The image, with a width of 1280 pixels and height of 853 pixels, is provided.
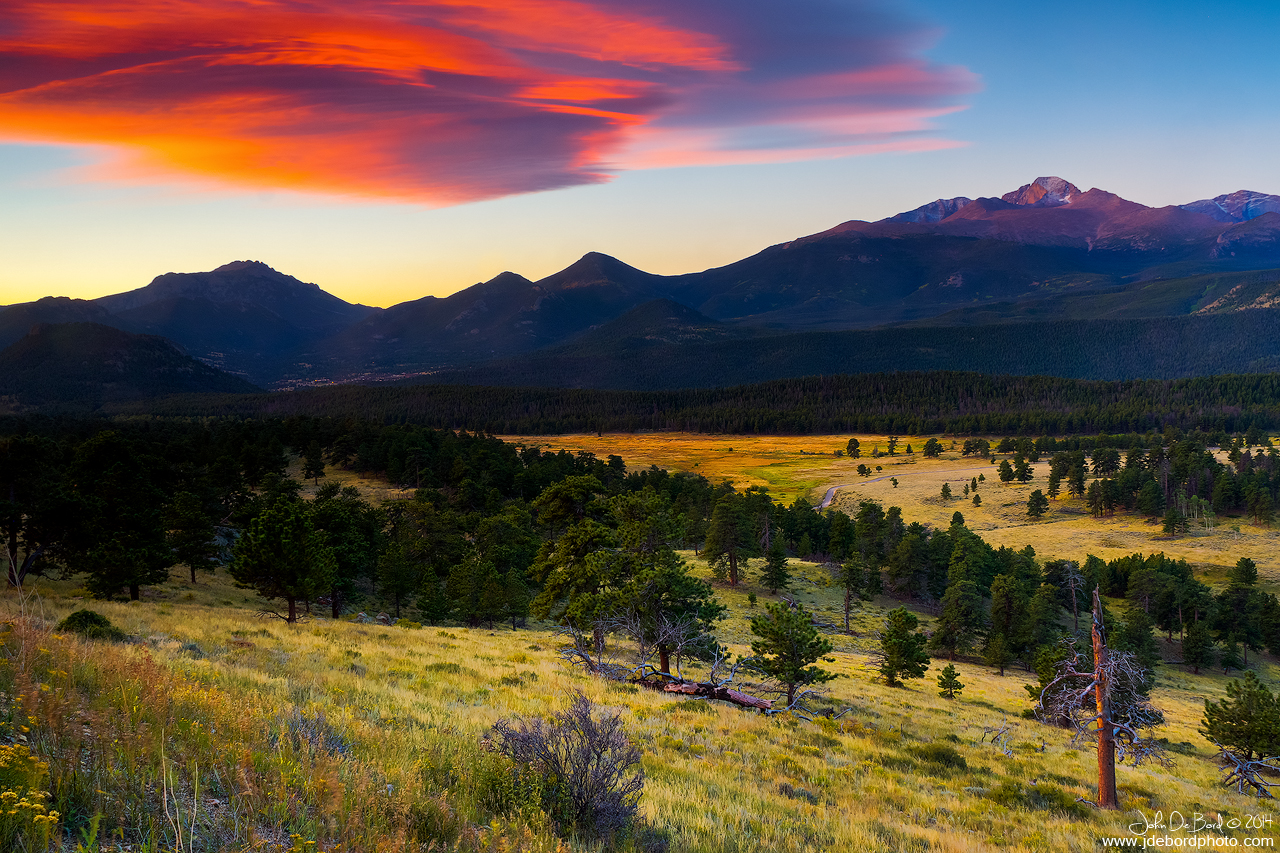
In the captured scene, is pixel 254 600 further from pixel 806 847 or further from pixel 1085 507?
pixel 1085 507

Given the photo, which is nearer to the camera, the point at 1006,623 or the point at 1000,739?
the point at 1000,739

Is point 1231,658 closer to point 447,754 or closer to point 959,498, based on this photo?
point 959,498

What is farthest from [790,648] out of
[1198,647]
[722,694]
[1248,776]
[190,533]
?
[1198,647]

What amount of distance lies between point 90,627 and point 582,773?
14.2 m

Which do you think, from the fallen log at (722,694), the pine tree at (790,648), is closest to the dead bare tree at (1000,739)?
the pine tree at (790,648)

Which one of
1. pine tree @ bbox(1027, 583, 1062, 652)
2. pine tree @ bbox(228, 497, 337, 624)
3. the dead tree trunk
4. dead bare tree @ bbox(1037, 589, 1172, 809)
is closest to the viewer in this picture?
dead bare tree @ bbox(1037, 589, 1172, 809)

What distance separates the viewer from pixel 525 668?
21016 mm

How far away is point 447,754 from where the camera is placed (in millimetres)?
8188

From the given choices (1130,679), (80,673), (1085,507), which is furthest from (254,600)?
(1085,507)

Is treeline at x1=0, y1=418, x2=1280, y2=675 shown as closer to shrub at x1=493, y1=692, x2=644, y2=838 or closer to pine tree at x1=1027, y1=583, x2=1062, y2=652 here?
pine tree at x1=1027, y1=583, x2=1062, y2=652
